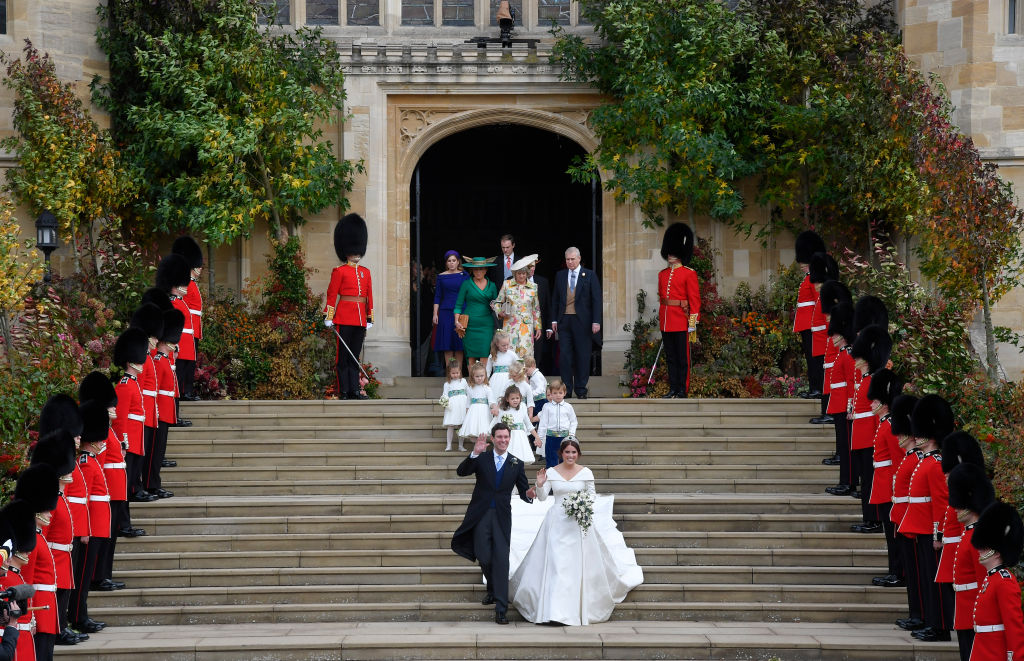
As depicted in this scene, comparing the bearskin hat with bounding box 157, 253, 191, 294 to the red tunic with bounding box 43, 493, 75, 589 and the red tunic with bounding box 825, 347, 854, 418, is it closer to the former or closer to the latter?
the red tunic with bounding box 43, 493, 75, 589

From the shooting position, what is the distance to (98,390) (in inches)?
407

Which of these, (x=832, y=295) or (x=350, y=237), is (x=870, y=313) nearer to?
(x=832, y=295)

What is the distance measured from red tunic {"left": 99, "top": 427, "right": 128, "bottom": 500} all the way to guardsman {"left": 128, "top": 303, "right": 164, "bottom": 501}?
1.10m

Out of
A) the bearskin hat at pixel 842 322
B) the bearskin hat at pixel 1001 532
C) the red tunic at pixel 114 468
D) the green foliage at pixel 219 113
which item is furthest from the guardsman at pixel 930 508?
the green foliage at pixel 219 113

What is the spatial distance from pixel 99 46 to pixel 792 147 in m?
9.75

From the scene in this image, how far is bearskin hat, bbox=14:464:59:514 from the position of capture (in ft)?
28.0

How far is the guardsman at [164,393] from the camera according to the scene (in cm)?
1238

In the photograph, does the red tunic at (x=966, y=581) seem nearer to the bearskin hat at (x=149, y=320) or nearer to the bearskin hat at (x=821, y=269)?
the bearskin hat at (x=821, y=269)

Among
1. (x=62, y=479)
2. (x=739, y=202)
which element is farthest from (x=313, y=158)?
(x=62, y=479)

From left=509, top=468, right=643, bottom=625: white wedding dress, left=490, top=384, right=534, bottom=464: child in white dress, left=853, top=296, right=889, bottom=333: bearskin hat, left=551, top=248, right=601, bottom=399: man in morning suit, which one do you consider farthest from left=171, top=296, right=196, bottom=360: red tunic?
left=853, top=296, right=889, bottom=333: bearskin hat

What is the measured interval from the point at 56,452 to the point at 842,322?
7.36 metres

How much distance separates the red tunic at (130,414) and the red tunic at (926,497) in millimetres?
6544

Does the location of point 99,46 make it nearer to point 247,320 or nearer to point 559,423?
point 247,320

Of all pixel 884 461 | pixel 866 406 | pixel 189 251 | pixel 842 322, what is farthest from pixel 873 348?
pixel 189 251
